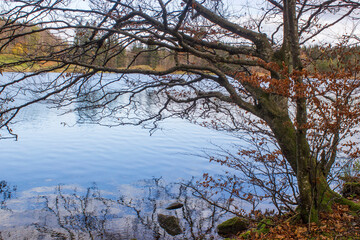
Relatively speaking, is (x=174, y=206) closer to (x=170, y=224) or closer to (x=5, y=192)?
(x=170, y=224)

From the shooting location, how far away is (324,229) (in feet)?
15.0

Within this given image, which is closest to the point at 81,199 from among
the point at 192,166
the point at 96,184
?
the point at 96,184

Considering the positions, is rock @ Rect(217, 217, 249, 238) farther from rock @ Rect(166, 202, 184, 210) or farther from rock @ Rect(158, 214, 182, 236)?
rock @ Rect(166, 202, 184, 210)

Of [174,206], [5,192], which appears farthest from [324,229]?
[5,192]

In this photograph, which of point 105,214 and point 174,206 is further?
point 174,206

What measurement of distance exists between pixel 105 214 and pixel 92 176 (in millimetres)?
4076

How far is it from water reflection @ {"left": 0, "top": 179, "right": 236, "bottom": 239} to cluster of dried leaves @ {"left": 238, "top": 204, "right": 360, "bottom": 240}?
3301mm

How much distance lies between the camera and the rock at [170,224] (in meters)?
8.13

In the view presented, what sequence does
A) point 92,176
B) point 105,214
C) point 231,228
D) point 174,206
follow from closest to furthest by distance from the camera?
point 231,228
point 105,214
point 174,206
point 92,176

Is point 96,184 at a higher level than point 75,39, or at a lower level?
lower

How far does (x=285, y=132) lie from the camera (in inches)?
211

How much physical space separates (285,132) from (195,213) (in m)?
5.03

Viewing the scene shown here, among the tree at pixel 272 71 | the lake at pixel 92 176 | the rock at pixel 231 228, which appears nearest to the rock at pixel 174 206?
the lake at pixel 92 176

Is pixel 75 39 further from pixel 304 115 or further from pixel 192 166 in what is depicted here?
pixel 192 166
